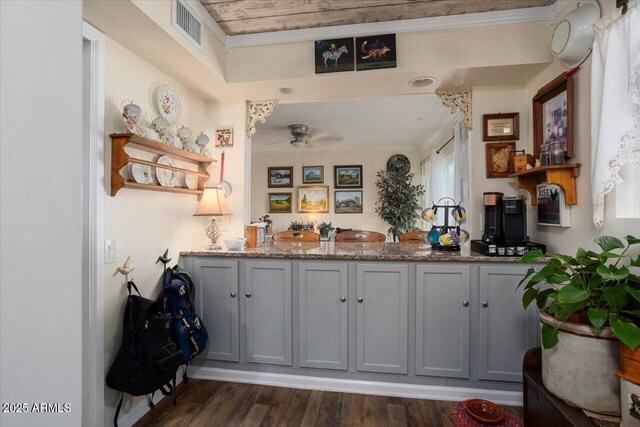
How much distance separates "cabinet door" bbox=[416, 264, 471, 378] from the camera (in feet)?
6.28

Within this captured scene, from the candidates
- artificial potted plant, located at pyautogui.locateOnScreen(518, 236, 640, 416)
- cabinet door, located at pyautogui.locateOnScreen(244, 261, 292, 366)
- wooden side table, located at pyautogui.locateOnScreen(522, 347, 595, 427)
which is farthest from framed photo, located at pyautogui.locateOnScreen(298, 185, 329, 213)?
artificial potted plant, located at pyautogui.locateOnScreen(518, 236, 640, 416)

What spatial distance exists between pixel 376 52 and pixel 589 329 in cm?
191

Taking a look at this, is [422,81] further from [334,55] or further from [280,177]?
[280,177]

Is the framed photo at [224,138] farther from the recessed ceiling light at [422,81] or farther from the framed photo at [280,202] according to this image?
the framed photo at [280,202]

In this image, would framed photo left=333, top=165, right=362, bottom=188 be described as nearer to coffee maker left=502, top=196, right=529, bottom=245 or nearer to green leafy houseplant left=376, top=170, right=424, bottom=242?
green leafy houseplant left=376, top=170, right=424, bottom=242

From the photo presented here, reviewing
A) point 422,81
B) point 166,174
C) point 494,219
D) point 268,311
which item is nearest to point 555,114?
point 494,219

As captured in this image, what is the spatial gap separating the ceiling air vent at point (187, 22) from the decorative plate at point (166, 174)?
0.75 meters

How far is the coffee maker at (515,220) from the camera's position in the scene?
2.00m

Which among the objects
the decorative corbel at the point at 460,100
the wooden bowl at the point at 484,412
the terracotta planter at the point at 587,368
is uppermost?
the decorative corbel at the point at 460,100

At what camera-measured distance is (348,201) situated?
6.11 metres

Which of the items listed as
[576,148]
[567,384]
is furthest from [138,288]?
[576,148]

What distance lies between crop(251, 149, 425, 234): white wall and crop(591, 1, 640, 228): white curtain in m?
4.57

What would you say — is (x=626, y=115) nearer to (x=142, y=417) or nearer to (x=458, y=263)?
(x=458, y=263)

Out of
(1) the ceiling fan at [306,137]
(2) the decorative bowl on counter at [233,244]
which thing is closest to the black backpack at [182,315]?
(2) the decorative bowl on counter at [233,244]
